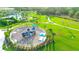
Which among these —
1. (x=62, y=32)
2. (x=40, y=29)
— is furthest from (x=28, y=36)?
(x=62, y=32)

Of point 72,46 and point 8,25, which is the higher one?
point 8,25

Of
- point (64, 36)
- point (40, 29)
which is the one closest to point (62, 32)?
point (64, 36)

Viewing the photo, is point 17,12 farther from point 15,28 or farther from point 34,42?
point 34,42

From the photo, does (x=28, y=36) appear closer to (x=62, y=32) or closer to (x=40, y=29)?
(x=40, y=29)

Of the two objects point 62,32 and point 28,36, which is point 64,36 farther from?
point 28,36

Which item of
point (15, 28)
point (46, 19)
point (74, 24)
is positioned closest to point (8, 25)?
point (15, 28)

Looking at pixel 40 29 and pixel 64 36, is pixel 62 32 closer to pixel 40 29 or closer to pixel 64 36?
pixel 64 36

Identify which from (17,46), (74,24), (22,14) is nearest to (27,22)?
(22,14)
